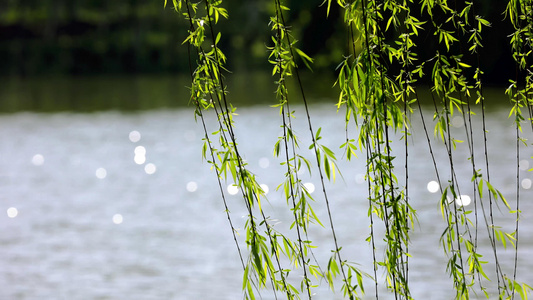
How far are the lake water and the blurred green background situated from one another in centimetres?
1393

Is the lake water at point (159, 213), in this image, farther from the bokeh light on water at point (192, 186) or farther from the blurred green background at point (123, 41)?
the blurred green background at point (123, 41)

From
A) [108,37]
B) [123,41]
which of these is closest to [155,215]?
[123,41]

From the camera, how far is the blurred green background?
2848cm

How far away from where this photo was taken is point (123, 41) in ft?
121

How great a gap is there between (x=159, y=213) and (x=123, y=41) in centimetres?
2993

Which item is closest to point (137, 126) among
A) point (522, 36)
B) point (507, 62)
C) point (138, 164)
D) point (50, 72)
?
point (138, 164)

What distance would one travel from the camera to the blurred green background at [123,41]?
93.5ft

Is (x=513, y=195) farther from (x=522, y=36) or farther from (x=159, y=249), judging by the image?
(x=522, y=36)

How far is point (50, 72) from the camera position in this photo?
116 feet

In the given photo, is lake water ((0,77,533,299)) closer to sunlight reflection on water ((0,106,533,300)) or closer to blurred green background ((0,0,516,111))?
sunlight reflection on water ((0,106,533,300))

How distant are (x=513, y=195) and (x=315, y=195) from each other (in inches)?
80.1

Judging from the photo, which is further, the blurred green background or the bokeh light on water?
the blurred green background

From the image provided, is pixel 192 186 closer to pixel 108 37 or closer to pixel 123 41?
pixel 123 41

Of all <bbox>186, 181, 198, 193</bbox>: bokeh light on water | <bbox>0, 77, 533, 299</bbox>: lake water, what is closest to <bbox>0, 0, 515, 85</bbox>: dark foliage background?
<bbox>0, 77, 533, 299</bbox>: lake water
